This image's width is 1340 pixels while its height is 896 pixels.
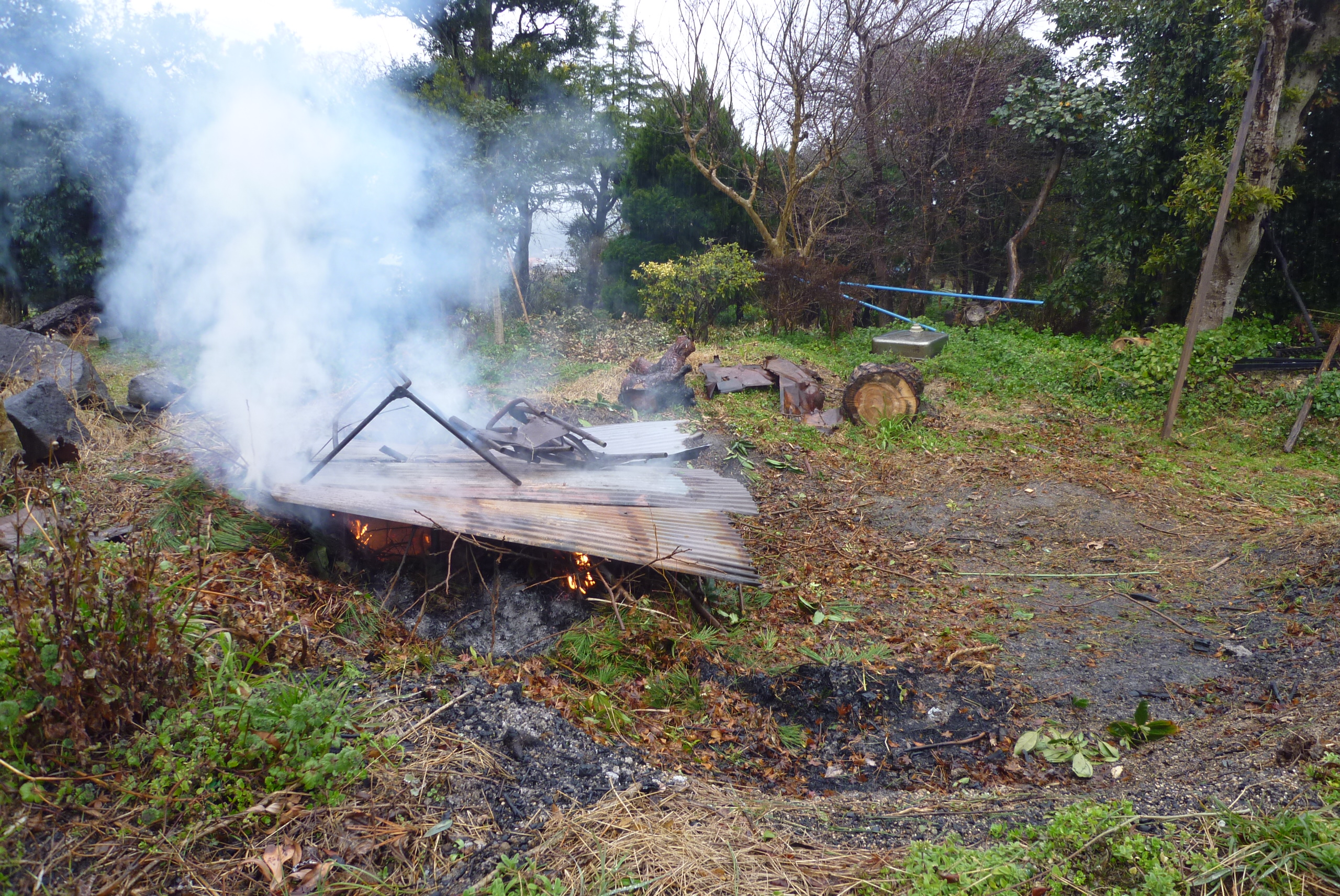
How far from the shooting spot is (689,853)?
7.38 ft

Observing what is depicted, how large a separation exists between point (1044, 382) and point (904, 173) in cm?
720

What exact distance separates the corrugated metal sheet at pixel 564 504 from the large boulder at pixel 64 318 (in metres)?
10.4

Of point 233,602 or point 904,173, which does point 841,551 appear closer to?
point 233,602

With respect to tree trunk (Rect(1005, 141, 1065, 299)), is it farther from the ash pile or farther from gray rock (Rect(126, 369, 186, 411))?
gray rock (Rect(126, 369, 186, 411))

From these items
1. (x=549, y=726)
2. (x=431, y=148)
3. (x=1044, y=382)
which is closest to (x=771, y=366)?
(x=1044, y=382)

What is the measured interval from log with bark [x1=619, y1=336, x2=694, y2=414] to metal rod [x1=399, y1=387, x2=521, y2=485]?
12.7 feet

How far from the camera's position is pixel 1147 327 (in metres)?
12.4

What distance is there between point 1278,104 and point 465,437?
34.8ft

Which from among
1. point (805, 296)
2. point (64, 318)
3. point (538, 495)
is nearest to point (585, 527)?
point (538, 495)

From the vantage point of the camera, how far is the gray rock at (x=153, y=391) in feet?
23.1

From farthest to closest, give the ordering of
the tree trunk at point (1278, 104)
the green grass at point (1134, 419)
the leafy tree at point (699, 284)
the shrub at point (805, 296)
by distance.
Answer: the shrub at point (805, 296)
the leafy tree at point (699, 284)
the tree trunk at point (1278, 104)
the green grass at point (1134, 419)

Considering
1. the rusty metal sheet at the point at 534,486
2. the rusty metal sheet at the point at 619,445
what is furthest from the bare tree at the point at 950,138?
the rusty metal sheet at the point at 534,486

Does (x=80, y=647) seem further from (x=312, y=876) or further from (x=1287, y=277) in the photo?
(x=1287, y=277)

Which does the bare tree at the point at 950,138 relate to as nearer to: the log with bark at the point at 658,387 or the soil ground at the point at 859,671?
the log with bark at the point at 658,387
